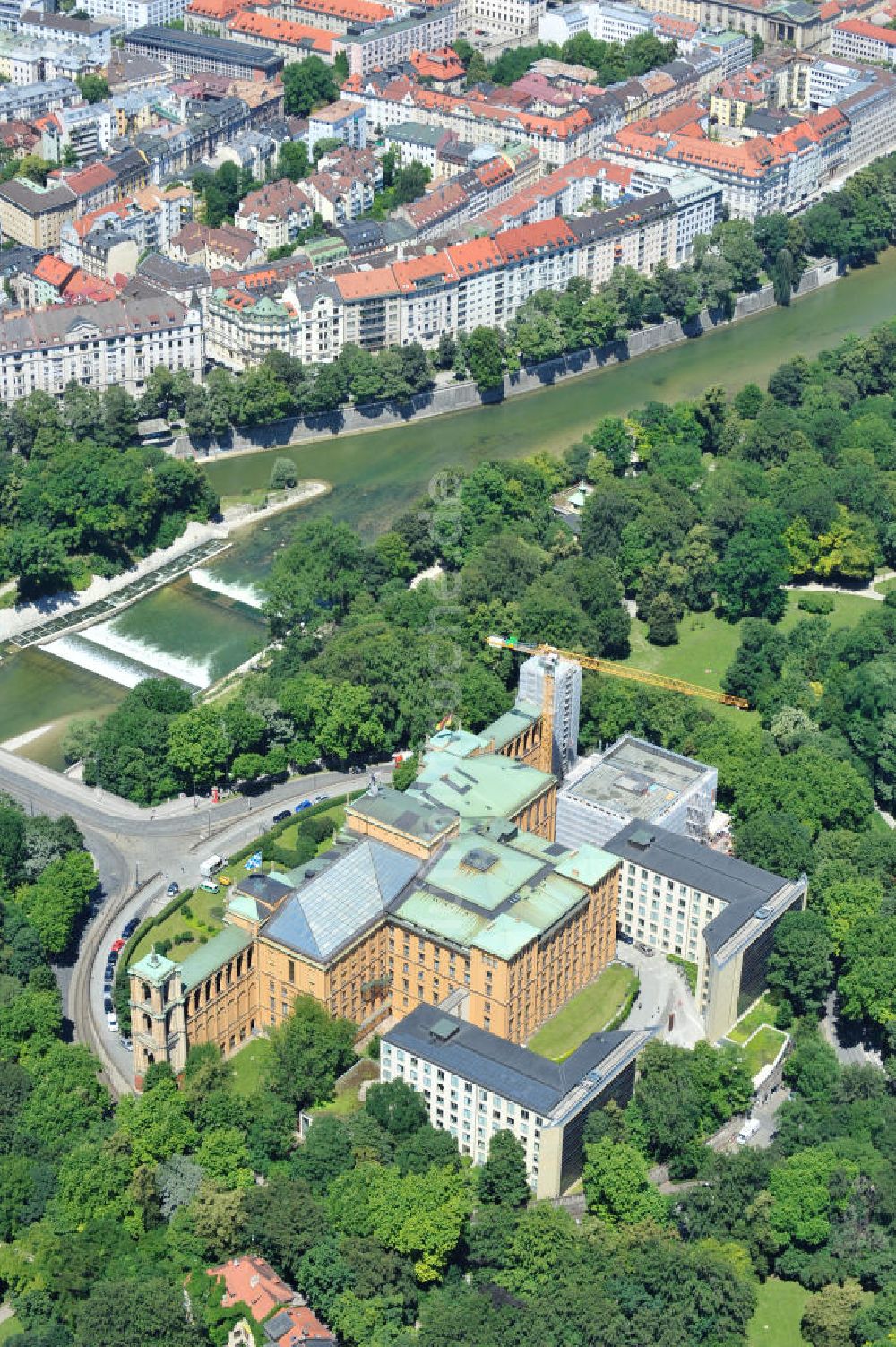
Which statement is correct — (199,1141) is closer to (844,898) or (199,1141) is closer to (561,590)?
(844,898)

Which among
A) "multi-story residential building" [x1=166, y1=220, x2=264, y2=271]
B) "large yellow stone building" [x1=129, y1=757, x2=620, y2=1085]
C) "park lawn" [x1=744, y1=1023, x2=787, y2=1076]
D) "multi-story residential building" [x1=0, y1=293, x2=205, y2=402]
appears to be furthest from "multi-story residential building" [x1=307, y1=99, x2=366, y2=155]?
"park lawn" [x1=744, y1=1023, x2=787, y2=1076]

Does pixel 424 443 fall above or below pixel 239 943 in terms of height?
below

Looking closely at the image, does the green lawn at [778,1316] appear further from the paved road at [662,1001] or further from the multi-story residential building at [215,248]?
the multi-story residential building at [215,248]

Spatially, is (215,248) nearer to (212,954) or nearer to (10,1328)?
(212,954)

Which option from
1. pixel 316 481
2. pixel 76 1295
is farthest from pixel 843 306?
pixel 76 1295

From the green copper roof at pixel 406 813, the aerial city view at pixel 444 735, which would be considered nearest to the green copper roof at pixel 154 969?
the aerial city view at pixel 444 735

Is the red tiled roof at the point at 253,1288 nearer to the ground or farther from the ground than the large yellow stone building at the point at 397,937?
nearer to the ground

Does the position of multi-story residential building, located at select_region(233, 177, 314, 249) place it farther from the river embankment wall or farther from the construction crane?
the construction crane
